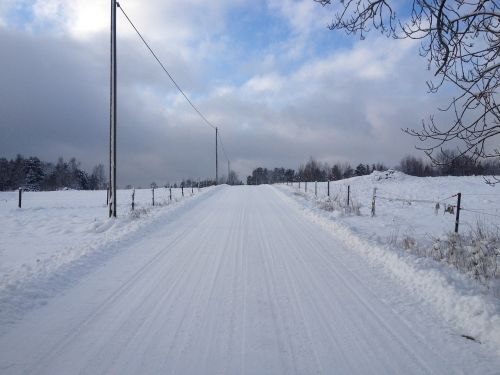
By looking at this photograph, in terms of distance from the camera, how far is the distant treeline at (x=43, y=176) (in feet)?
296

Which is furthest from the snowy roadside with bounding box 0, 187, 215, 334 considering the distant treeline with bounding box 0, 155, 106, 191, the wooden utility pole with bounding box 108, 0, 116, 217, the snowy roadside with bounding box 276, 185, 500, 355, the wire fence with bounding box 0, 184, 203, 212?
the distant treeline with bounding box 0, 155, 106, 191

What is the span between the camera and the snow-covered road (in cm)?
344

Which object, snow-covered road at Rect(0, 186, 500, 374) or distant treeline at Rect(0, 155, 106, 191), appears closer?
snow-covered road at Rect(0, 186, 500, 374)

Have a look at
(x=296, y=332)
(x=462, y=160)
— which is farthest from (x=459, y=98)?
(x=296, y=332)

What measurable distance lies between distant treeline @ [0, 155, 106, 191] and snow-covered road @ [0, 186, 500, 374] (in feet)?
246

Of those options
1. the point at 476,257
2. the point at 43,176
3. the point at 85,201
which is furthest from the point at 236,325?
the point at 43,176

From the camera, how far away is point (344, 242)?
9.47m

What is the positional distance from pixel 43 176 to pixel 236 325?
106484 millimetres

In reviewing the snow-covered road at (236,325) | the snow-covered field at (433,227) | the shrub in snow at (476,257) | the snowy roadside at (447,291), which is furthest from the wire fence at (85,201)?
the shrub in snow at (476,257)

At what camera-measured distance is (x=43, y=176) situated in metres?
95.5

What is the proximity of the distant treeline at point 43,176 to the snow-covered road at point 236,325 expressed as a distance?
75.0 metres

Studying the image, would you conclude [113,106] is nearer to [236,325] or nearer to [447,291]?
[236,325]

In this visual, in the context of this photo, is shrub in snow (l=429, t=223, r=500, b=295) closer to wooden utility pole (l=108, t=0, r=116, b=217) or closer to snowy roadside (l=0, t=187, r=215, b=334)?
snowy roadside (l=0, t=187, r=215, b=334)

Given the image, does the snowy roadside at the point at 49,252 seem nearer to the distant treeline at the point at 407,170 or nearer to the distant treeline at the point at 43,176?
the distant treeline at the point at 407,170
